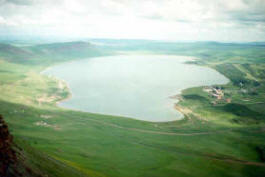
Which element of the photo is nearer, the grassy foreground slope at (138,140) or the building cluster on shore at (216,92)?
the grassy foreground slope at (138,140)

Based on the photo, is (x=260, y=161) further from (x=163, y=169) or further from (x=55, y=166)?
(x=55, y=166)

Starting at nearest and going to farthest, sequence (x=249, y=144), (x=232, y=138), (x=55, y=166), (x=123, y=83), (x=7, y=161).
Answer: (x=7, y=161), (x=55, y=166), (x=249, y=144), (x=232, y=138), (x=123, y=83)

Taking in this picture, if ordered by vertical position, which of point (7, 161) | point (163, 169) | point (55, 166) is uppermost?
point (7, 161)

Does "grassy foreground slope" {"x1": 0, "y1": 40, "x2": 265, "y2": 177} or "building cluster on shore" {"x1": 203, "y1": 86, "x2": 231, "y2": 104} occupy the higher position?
"building cluster on shore" {"x1": 203, "y1": 86, "x2": 231, "y2": 104}

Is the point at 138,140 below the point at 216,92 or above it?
below

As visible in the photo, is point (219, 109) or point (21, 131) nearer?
point (21, 131)

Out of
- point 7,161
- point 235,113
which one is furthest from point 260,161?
point 7,161

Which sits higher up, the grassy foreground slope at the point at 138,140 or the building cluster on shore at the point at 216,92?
the building cluster on shore at the point at 216,92

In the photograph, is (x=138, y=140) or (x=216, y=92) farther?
(x=216, y=92)
